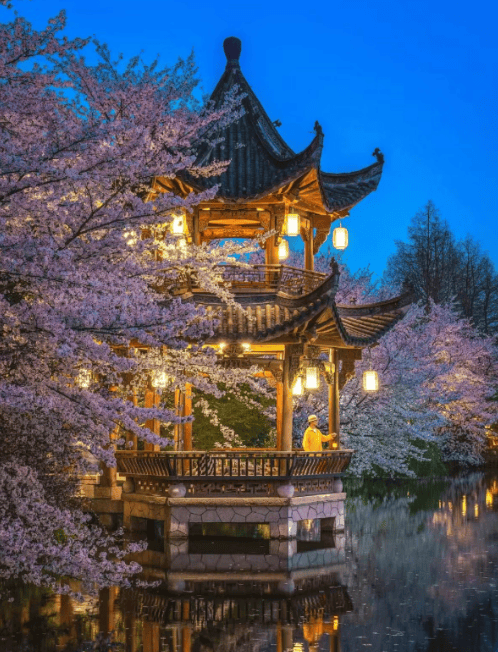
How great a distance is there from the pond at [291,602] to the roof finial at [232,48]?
36.7 ft

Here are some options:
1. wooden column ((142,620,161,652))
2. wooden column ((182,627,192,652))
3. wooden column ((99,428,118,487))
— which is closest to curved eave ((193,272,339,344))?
wooden column ((99,428,118,487))

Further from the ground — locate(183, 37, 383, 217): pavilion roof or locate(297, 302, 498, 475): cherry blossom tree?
locate(183, 37, 383, 217): pavilion roof

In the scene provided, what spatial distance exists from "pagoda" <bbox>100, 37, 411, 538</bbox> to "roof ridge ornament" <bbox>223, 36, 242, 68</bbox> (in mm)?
487

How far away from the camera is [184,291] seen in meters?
15.8

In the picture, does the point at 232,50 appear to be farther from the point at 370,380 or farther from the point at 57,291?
the point at 57,291

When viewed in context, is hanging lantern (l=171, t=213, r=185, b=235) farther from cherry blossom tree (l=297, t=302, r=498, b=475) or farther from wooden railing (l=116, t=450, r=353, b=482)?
cherry blossom tree (l=297, t=302, r=498, b=475)

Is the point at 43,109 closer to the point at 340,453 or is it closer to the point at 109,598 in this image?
the point at 109,598

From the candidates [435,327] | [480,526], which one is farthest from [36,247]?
[435,327]

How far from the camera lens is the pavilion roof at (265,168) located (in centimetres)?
1586

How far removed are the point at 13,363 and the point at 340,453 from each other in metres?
10.2

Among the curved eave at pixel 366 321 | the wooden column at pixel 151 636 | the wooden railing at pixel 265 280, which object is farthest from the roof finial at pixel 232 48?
the wooden column at pixel 151 636

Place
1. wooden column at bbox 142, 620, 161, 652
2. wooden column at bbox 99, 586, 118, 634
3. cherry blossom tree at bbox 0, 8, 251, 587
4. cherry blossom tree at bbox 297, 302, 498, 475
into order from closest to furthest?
cherry blossom tree at bbox 0, 8, 251, 587 < wooden column at bbox 142, 620, 161, 652 < wooden column at bbox 99, 586, 118, 634 < cherry blossom tree at bbox 297, 302, 498, 475

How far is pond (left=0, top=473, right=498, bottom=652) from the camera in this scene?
8.80 metres

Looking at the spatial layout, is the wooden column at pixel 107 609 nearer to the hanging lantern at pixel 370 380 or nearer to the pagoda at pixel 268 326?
the pagoda at pixel 268 326
